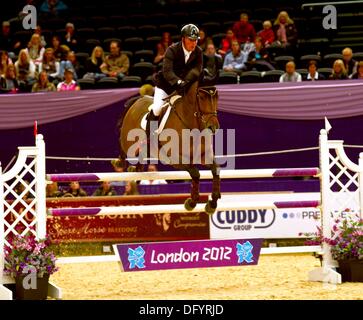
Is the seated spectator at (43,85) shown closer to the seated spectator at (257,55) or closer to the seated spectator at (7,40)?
the seated spectator at (7,40)

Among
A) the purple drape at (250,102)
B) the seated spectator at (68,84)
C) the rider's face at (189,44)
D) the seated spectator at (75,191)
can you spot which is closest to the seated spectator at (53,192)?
the seated spectator at (75,191)

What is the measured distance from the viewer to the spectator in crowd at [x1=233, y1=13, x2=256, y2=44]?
15.2 metres

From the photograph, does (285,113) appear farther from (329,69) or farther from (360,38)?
(360,38)

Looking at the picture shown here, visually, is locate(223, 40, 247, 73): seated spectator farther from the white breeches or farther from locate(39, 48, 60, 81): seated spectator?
the white breeches

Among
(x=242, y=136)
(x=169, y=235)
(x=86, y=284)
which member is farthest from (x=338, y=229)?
(x=242, y=136)

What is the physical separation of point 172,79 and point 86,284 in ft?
8.18

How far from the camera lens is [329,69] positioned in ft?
44.7

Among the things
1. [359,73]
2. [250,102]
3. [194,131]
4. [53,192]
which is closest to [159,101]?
[194,131]

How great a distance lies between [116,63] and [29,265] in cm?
787

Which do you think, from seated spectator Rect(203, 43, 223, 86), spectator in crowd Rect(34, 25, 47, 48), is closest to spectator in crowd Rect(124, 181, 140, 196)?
seated spectator Rect(203, 43, 223, 86)

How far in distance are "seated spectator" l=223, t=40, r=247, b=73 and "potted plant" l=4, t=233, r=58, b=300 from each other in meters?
7.39

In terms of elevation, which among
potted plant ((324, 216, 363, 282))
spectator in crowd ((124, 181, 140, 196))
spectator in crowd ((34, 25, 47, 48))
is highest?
spectator in crowd ((34, 25, 47, 48))

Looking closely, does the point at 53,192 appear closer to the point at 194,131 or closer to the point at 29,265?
the point at 194,131

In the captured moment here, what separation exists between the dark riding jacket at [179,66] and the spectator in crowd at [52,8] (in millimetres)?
9924
